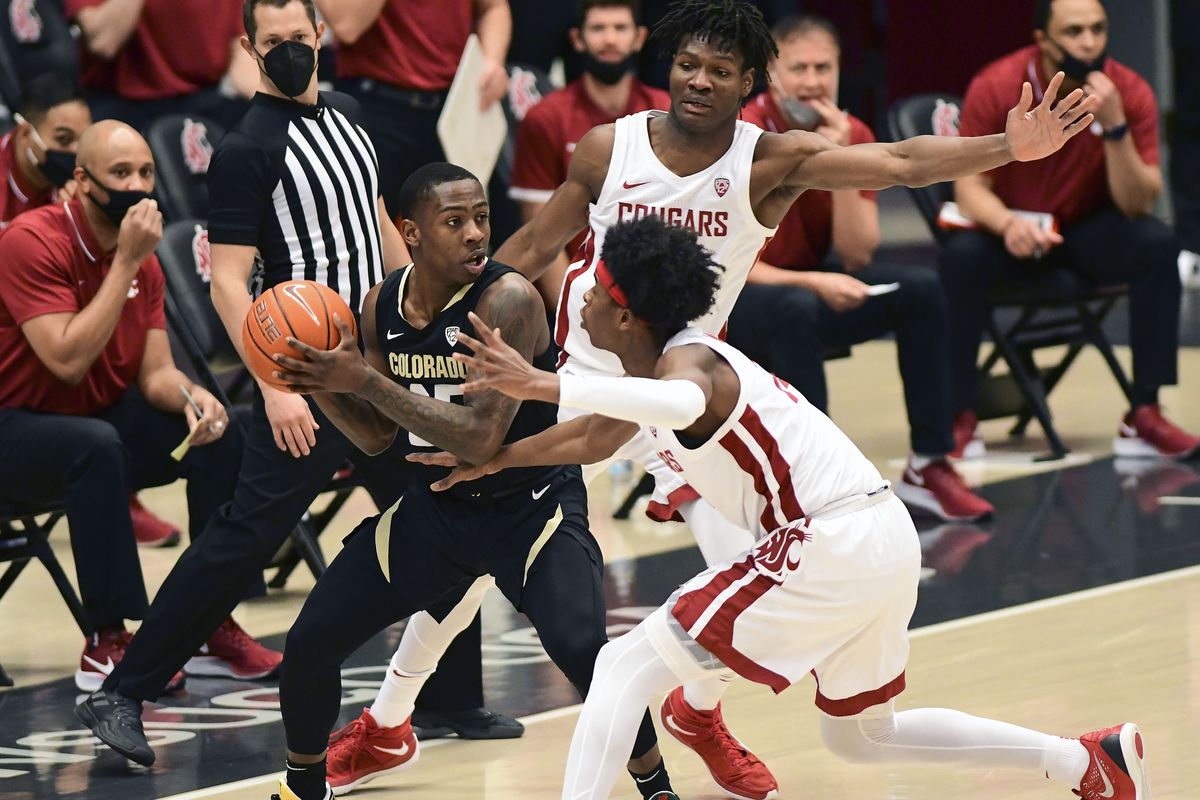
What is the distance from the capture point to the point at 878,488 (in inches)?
167

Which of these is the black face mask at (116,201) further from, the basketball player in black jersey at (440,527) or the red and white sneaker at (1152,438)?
the red and white sneaker at (1152,438)

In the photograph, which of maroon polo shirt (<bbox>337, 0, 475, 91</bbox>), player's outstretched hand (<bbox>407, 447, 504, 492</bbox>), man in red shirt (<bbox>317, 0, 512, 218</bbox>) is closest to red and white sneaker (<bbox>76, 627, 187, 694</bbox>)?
player's outstretched hand (<bbox>407, 447, 504, 492</bbox>)

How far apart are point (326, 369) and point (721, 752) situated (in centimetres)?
147

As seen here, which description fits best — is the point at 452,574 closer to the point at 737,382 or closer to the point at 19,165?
the point at 737,382

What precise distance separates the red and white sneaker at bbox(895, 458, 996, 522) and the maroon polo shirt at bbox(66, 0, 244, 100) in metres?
3.24

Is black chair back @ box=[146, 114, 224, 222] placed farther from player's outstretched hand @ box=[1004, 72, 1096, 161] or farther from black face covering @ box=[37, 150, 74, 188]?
player's outstretched hand @ box=[1004, 72, 1096, 161]

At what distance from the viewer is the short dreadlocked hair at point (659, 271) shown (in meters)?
4.01

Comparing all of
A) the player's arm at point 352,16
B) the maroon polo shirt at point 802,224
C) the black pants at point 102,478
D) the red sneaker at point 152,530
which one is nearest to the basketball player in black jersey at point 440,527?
the black pants at point 102,478

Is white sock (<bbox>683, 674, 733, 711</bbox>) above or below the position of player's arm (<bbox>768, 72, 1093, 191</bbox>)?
below

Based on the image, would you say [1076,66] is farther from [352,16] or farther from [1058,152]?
[352,16]

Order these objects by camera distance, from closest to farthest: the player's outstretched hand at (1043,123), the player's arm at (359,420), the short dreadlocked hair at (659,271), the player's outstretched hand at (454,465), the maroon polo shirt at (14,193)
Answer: the short dreadlocked hair at (659,271) → the player's outstretched hand at (454,465) → the player's arm at (359,420) → the player's outstretched hand at (1043,123) → the maroon polo shirt at (14,193)

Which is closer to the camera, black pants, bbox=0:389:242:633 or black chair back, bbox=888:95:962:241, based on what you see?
black pants, bbox=0:389:242:633

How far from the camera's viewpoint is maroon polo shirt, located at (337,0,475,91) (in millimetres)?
7941

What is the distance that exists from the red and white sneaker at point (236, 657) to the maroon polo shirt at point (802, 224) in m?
2.79
